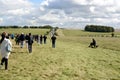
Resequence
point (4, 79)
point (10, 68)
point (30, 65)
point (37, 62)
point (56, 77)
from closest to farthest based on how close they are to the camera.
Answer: point (4, 79)
point (56, 77)
point (10, 68)
point (30, 65)
point (37, 62)

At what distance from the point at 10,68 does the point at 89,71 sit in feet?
16.9

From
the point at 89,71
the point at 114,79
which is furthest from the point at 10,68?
the point at 114,79

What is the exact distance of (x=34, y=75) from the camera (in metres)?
17.6

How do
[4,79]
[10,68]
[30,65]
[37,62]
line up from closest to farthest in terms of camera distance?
[4,79] < [10,68] < [30,65] < [37,62]

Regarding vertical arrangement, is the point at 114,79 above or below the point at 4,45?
below

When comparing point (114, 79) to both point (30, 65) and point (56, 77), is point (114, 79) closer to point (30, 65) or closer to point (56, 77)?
point (56, 77)

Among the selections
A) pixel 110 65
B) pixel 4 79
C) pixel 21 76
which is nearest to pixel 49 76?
pixel 21 76

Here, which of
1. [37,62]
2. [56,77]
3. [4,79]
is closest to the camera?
[4,79]

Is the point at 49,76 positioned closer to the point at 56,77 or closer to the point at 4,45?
the point at 56,77

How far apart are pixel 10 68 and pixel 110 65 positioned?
843 cm

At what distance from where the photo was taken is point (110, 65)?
24.1 m

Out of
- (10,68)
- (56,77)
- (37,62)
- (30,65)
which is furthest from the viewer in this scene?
(37,62)

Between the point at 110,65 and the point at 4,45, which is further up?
the point at 4,45

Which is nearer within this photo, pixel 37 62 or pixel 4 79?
pixel 4 79
